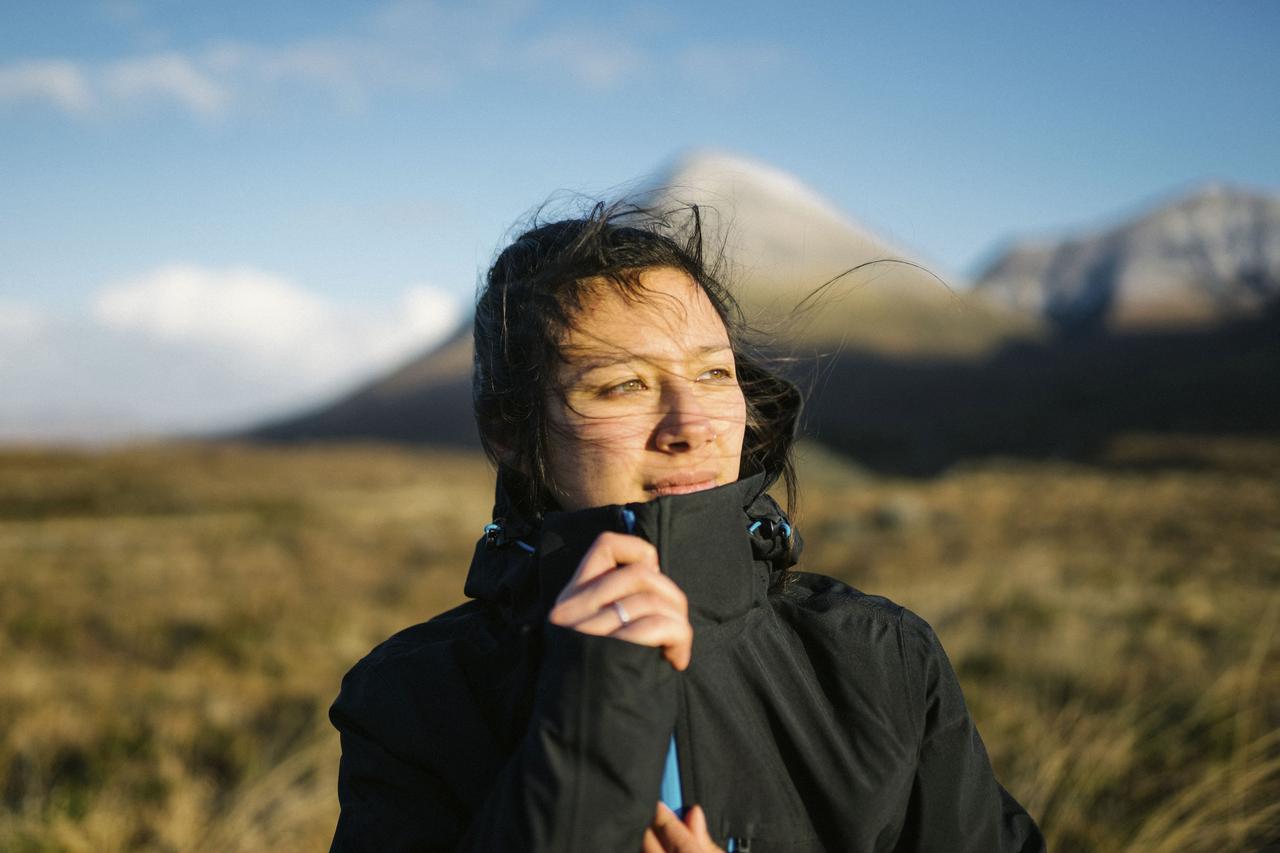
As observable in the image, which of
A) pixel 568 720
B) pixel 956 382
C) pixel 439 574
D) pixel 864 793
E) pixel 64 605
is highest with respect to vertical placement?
pixel 568 720

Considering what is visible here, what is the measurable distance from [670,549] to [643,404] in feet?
0.99

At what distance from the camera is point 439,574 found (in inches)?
488

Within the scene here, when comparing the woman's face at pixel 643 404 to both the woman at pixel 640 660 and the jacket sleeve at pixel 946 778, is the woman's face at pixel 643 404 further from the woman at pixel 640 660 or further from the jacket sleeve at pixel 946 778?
the jacket sleeve at pixel 946 778

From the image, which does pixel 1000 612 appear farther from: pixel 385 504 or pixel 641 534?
pixel 385 504

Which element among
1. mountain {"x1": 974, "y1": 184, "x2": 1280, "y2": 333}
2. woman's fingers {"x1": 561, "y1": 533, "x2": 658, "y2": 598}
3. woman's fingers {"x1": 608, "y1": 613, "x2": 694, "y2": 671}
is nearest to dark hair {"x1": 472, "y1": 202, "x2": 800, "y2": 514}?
woman's fingers {"x1": 561, "y1": 533, "x2": 658, "y2": 598}

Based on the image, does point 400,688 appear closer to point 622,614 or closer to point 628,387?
point 622,614

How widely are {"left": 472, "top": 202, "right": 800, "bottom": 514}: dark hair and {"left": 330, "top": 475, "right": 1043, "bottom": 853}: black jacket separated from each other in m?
0.22

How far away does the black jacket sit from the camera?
117 cm

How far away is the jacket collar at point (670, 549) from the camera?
1.20 metres

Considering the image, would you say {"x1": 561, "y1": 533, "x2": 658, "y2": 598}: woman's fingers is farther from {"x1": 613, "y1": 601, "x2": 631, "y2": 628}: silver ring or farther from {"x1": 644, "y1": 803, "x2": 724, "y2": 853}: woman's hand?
{"x1": 644, "y1": 803, "x2": 724, "y2": 853}: woman's hand

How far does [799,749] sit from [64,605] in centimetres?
1009

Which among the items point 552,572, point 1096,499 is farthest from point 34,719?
point 1096,499

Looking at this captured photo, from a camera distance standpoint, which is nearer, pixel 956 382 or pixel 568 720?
pixel 568 720

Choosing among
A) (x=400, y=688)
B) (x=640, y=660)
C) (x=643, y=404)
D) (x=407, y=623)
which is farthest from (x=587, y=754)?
(x=407, y=623)
